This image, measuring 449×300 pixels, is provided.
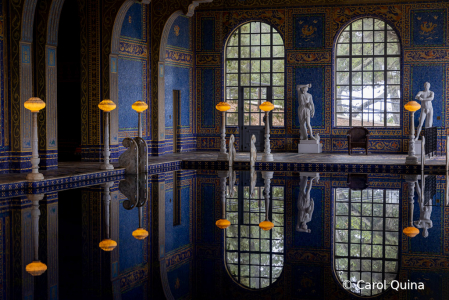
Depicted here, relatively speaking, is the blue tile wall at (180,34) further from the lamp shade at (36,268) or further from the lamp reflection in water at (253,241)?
the lamp shade at (36,268)

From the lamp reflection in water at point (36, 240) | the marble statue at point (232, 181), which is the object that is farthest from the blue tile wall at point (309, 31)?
the lamp reflection in water at point (36, 240)

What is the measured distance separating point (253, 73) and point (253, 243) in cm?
1334

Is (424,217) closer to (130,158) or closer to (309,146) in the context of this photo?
(130,158)

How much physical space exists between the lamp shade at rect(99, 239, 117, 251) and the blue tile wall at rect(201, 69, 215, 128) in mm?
13166

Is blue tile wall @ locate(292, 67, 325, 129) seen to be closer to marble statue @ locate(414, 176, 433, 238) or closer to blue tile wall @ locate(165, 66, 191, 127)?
blue tile wall @ locate(165, 66, 191, 127)

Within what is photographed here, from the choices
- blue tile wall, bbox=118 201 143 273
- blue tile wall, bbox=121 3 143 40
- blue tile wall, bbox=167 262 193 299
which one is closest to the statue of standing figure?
blue tile wall, bbox=121 3 143 40

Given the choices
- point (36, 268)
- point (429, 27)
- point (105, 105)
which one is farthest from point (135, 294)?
point (429, 27)

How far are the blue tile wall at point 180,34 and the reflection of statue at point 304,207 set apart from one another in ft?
27.9

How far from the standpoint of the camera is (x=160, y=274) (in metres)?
4.38

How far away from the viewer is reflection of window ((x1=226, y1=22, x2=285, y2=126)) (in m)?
18.2

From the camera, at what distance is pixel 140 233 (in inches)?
231

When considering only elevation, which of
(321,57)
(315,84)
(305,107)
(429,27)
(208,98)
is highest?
(429,27)

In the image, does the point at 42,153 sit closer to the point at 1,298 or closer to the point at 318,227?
the point at 318,227

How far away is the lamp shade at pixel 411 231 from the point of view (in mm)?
5738
